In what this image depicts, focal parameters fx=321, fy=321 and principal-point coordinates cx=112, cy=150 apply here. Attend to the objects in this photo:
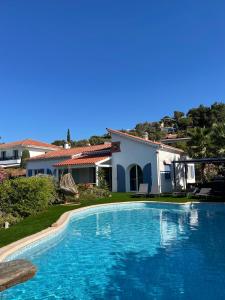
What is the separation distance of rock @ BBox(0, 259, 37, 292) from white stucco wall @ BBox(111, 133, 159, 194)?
24.9m

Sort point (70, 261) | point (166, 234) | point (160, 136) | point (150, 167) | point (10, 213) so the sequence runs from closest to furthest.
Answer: point (70, 261) < point (166, 234) < point (10, 213) < point (150, 167) < point (160, 136)

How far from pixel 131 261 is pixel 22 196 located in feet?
32.9

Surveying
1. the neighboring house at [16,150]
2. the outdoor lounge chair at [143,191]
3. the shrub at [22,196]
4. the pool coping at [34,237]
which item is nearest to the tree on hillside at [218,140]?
the outdoor lounge chair at [143,191]

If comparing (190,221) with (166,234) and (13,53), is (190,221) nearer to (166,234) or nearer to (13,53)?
(166,234)

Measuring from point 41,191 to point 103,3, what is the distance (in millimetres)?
13086

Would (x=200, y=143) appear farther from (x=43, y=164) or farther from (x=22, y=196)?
(x=22, y=196)

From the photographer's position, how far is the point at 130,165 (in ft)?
111

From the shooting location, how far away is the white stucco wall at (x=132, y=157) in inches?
1248

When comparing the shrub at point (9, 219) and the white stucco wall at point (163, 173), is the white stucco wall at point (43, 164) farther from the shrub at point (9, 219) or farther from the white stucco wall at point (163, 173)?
the shrub at point (9, 219)

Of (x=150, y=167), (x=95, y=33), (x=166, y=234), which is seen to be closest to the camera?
(x=166, y=234)

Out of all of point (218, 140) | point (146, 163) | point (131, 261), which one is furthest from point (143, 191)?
point (131, 261)

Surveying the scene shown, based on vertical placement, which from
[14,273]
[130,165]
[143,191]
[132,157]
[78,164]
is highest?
[132,157]

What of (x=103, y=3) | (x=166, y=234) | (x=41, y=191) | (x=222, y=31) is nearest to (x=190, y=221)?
(x=166, y=234)

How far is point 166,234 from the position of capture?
15094 millimetres
